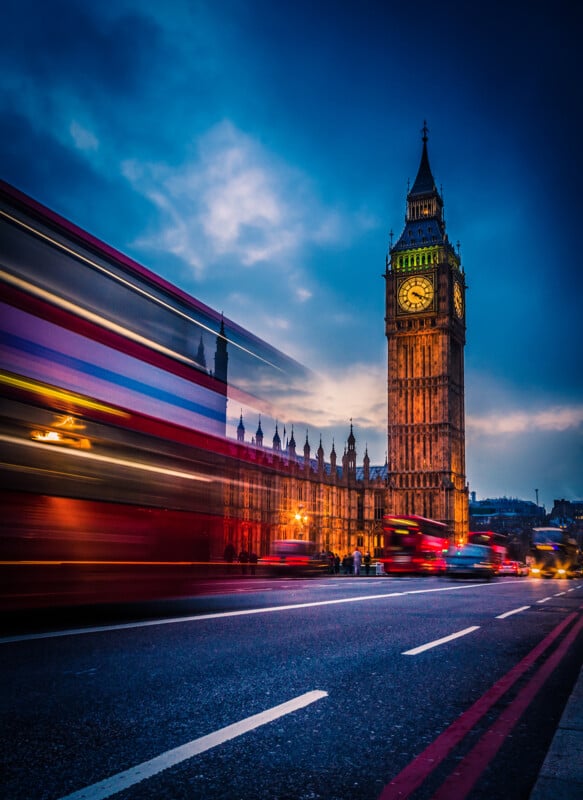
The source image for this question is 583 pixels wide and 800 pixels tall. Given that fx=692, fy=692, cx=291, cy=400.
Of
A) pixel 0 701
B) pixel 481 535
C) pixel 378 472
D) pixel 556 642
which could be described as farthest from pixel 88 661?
pixel 378 472

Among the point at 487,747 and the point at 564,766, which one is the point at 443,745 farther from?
the point at 564,766

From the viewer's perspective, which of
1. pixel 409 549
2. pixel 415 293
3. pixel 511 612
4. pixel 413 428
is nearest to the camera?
pixel 511 612

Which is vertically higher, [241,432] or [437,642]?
[241,432]

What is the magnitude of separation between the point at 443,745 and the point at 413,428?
81.7 meters

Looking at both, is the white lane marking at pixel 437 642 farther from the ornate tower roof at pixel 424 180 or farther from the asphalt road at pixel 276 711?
the ornate tower roof at pixel 424 180

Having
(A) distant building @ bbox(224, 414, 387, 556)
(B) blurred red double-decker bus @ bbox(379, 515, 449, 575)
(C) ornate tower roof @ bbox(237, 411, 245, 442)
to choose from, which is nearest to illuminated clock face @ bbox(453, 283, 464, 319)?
(A) distant building @ bbox(224, 414, 387, 556)

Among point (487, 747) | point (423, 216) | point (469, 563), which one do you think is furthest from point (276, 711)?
point (423, 216)

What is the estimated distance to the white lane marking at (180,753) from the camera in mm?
2826

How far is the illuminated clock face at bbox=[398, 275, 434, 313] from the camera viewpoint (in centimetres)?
8488

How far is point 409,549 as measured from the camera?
35.4 m

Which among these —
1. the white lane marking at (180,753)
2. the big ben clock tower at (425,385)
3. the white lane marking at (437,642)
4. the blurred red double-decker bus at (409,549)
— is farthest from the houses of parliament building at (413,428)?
the white lane marking at (180,753)

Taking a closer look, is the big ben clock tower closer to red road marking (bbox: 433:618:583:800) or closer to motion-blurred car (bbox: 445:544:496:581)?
motion-blurred car (bbox: 445:544:496:581)

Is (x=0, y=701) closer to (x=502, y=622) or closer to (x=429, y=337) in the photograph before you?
(x=502, y=622)

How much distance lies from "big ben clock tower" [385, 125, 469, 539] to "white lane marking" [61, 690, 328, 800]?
255 feet
